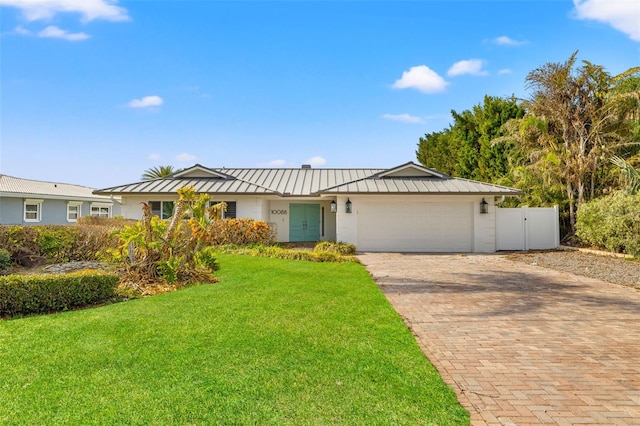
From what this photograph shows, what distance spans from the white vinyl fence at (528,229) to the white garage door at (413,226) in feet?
5.16

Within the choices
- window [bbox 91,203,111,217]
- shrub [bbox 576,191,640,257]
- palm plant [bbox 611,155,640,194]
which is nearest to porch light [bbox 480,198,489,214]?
shrub [bbox 576,191,640,257]

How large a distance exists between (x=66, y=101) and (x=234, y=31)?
25.7 feet

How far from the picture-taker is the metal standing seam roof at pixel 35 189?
22719mm

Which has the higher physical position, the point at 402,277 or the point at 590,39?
the point at 590,39

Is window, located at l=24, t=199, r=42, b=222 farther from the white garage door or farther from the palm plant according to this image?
the palm plant

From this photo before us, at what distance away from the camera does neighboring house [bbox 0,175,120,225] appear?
22.7 meters

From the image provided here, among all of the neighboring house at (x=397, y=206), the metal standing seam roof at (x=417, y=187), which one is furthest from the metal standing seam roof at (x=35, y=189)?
the metal standing seam roof at (x=417, y=187)

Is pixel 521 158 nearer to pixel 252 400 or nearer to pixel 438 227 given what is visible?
pixel 438 227

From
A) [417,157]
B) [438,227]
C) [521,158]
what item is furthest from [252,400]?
[417,157]

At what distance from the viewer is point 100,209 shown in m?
32.1

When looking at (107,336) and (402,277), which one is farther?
(402,277)

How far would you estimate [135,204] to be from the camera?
64.5ft

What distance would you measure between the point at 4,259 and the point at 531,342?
11439 millimetres

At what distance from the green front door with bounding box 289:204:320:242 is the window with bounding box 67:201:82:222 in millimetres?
17034
